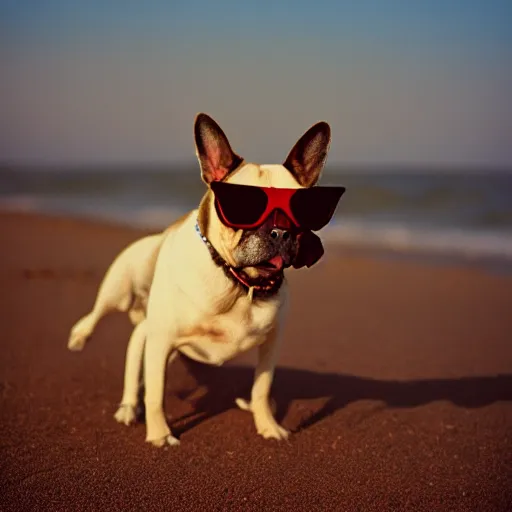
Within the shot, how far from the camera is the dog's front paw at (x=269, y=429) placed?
4.16m

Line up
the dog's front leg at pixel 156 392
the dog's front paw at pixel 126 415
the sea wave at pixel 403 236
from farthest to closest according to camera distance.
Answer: the sea wave at pixel 403 236 < the dog's front paw at pixel 126 415 < the dog's front leg at pixel 156 392

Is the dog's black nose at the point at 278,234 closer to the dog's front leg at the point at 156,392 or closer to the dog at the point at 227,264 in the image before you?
the dog at the point at 227,264

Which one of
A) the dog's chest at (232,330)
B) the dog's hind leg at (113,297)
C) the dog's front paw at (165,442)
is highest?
the dog's chest at (232,330)

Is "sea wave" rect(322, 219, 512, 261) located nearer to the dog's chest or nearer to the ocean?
the ocean

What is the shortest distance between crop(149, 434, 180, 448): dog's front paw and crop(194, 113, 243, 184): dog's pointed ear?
1.60 metres

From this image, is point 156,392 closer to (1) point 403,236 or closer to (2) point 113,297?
(2) point 113,297

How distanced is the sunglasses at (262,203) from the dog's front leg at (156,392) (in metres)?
1.04

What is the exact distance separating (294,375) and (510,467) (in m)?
1.96

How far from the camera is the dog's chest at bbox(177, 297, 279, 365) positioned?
11.9 feet

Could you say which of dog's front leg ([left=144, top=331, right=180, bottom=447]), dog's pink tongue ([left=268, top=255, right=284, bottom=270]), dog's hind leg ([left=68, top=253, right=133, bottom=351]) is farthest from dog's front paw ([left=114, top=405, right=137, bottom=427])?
dog's pink tongue ([left=268, top=255, right=284, bottom=270])

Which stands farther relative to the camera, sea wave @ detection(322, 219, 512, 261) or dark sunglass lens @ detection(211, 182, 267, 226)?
sea wave @ detection(322, 219, 512, 261)

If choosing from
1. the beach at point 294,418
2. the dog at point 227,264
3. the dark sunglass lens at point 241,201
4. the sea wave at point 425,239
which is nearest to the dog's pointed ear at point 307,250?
the dog at point 227,264

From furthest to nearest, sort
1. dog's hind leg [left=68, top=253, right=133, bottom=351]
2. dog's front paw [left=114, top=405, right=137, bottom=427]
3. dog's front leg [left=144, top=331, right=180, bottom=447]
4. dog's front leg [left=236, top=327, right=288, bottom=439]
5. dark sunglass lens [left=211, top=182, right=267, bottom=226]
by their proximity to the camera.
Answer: dog's hind leg [left=68, top=253, right=133, bottom=351]
dog's front paw [left=114, top=405, right=137, bottom=427]
dog's front leg [left=236, top=327, right=288, bottom=439]
dog's front leg [left=144, top=331, right=180, bottom=447]
dark sunglass lens [left=211, top=182, right=267, bottom=226]

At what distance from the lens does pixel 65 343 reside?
6.13 metres
